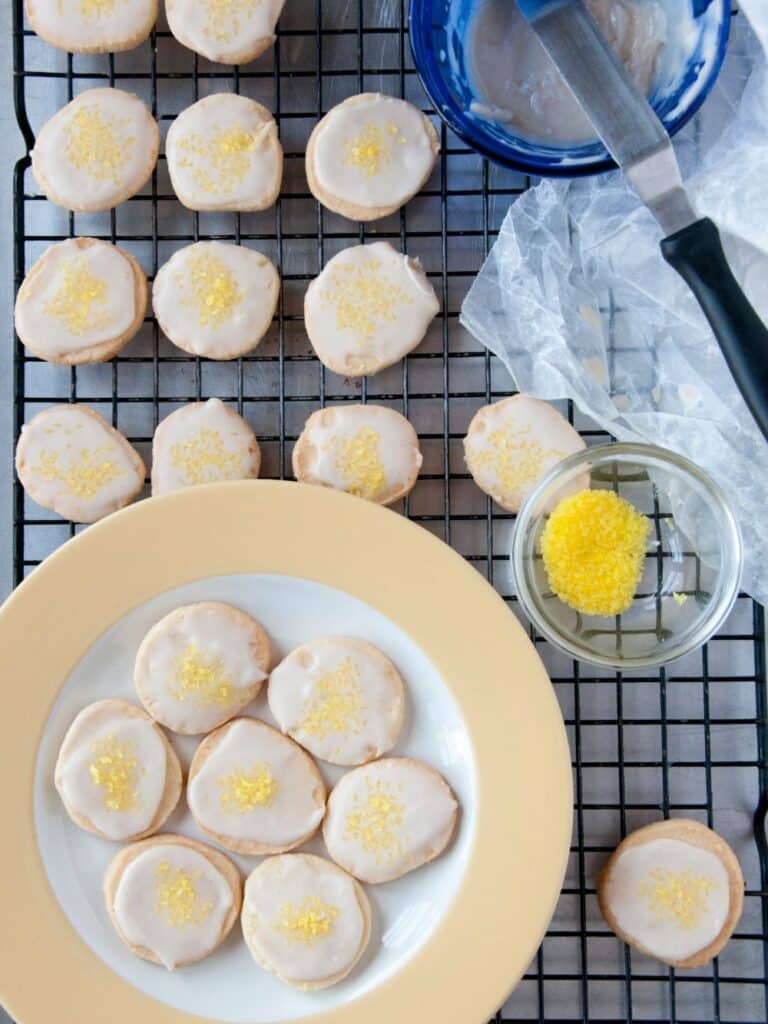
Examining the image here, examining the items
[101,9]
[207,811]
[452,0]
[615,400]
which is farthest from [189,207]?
[207,811]

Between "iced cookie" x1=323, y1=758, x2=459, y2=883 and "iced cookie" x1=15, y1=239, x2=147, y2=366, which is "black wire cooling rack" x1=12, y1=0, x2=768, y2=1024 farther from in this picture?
"iced cookie" x1=323, y1=758, x2=459, y2=883

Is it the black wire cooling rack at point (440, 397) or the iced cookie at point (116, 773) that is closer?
the iced cookie at point (116, 773)

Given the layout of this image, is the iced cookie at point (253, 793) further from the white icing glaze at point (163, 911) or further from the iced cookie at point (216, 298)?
the iced cookie at point (216, 298)

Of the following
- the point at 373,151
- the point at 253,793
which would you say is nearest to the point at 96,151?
the point at 373,151

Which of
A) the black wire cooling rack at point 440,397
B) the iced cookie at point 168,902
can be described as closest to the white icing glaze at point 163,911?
the iced cookie at point 168,902

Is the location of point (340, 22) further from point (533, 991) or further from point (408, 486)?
point (533, 991)

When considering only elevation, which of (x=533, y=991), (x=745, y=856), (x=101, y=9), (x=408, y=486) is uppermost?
(x=101, y=9)
